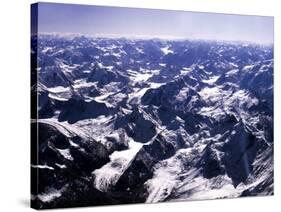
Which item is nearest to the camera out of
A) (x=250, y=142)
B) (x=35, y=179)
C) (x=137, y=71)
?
(x=35, y=179)

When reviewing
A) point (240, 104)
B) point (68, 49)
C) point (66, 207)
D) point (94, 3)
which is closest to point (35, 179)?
point (66, 207)

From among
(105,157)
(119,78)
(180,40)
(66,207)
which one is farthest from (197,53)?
(66,207)

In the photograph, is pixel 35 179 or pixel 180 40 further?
pixel 180 40

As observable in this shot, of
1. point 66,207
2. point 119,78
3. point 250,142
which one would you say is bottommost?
point 66,207

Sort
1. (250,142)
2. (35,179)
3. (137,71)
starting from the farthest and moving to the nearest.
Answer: (250,142), (137,71), (35,179)

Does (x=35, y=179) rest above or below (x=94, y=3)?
below

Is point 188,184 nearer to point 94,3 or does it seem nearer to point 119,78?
point 119,78
